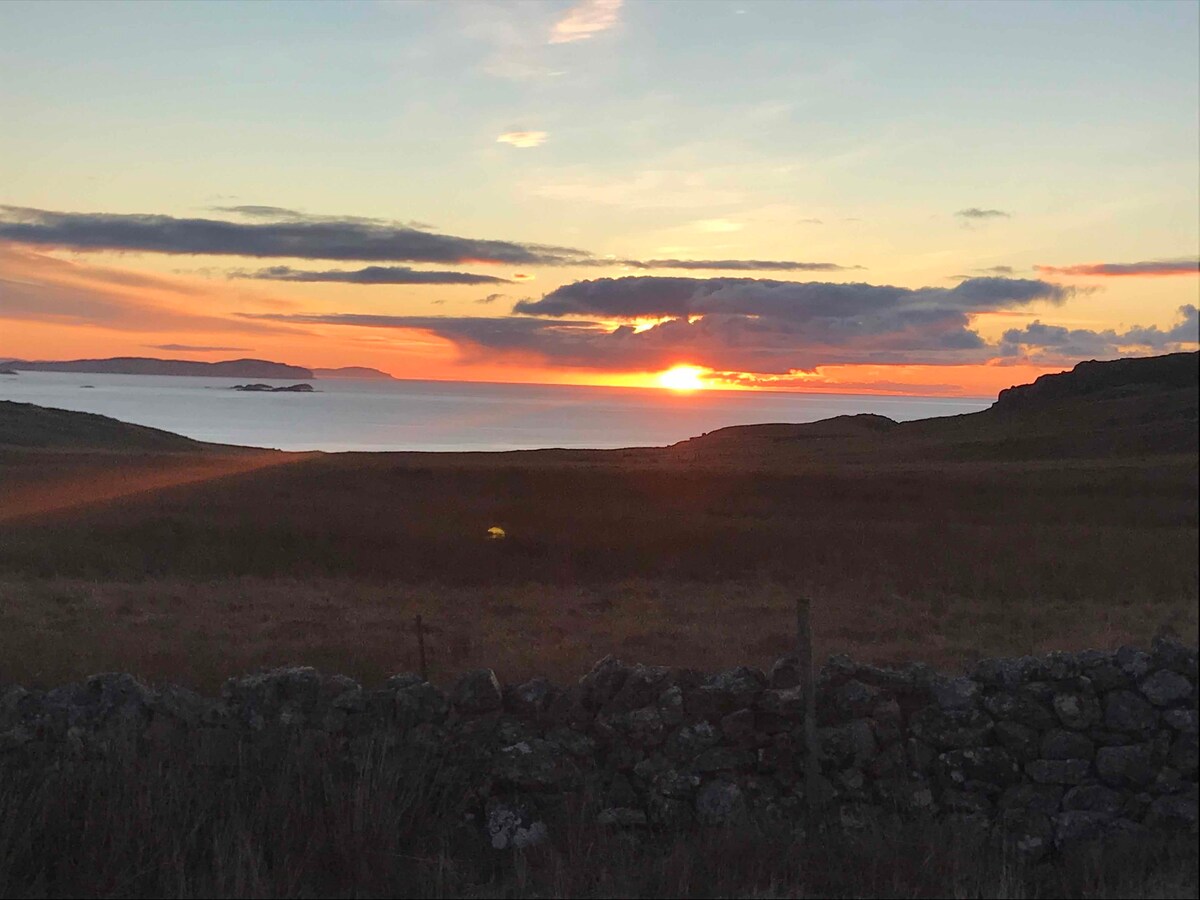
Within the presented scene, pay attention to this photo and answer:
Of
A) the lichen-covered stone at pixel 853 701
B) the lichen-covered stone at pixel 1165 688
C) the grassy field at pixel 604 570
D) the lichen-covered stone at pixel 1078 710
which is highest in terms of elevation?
the lichen-covered stone at pixel 1165 688

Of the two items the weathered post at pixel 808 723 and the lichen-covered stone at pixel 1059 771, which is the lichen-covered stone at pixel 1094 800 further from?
the weathered post at pixel 808 723

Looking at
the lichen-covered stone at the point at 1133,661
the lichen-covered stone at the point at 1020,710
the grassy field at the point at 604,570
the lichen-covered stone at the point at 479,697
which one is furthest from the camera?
the grassy field at the point at 604,570

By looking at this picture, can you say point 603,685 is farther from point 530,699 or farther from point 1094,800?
point 1094,800

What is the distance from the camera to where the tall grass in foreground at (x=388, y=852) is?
16.5 feet

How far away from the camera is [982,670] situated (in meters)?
6.24

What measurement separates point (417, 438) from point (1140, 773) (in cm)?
12020

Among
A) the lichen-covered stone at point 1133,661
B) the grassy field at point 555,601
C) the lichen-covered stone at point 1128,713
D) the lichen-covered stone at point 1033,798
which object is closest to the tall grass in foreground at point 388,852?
the grassy field at point 555,601

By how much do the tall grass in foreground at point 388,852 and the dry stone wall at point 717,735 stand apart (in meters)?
0.23

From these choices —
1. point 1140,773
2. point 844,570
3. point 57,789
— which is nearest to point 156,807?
point 57,789

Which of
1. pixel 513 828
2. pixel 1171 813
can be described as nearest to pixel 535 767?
pixel 513 828

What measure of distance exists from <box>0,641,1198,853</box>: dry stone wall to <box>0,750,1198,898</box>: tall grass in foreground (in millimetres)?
233

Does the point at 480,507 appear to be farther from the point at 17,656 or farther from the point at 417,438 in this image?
the point at 417,438

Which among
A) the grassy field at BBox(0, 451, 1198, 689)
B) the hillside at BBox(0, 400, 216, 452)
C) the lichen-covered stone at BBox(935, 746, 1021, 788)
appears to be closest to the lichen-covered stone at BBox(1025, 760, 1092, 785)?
the lichen-covered stone at BBox(935, 746, 1021, 788)

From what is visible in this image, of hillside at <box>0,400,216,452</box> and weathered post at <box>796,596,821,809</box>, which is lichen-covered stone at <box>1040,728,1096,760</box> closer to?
weathered post at <box>796,596,821,809</box>
